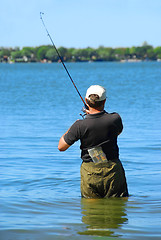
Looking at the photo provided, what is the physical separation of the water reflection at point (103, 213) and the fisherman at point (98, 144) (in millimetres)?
154

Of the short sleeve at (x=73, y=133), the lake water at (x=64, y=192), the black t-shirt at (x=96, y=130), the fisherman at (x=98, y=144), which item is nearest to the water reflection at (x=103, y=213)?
the lake water at (x=64, y=192)

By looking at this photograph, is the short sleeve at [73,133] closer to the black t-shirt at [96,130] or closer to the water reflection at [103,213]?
the black t-shirt at [96,130]

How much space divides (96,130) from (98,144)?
172 millimetres

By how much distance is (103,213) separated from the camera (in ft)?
19.7

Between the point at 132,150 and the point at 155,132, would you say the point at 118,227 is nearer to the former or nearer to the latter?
the point at 132,150

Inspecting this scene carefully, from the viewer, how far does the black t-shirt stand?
18.2 ft

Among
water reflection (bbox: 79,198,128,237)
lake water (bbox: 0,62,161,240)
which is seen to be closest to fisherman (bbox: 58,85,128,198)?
water reflection (bbox: 79,198,128,237)

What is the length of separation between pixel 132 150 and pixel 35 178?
11.0ft

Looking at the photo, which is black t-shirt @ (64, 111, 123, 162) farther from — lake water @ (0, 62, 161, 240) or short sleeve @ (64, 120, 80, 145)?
lake water @ (0, 62, 161, 240)

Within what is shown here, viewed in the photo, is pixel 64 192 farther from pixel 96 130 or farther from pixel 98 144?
pixel 96 130

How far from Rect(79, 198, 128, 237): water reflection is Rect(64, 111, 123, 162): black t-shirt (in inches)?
28.4

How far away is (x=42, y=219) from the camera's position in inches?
227

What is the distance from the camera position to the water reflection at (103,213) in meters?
5.42

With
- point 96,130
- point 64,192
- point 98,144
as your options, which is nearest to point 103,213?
point 98,144
